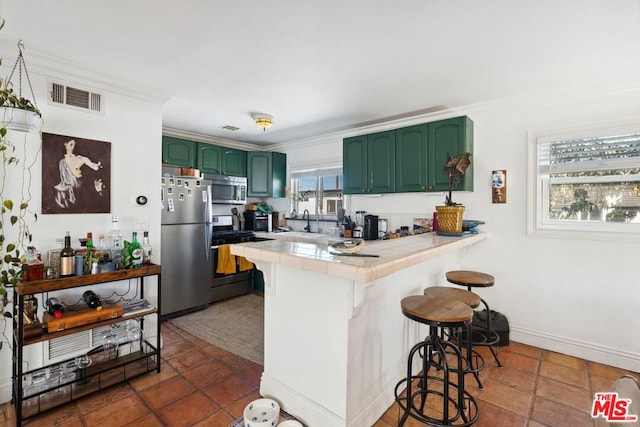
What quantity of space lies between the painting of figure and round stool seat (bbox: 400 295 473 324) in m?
2.47

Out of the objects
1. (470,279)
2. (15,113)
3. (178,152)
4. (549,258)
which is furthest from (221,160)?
(549,258)

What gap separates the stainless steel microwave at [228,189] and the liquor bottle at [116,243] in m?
1.84

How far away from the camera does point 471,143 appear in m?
3.16

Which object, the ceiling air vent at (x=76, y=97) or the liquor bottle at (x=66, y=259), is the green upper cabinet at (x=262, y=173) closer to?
the ceiling air vent at (x=76, y=97)

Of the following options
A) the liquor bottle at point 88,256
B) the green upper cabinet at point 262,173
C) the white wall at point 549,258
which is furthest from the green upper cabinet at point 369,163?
the liquor bottle at point 88,256

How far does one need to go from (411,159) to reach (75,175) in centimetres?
307

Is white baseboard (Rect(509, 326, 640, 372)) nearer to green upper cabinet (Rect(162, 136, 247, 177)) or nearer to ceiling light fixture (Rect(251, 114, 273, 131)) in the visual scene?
ceiling light fixture (Rect(251, 114, 273, 131))

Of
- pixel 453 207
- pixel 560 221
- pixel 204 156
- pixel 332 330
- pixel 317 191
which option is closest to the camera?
pixel 332 330

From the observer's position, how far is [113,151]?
8.36 feet

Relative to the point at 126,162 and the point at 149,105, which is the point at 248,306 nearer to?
the point at 126,162

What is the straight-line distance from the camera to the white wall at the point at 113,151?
2174mm

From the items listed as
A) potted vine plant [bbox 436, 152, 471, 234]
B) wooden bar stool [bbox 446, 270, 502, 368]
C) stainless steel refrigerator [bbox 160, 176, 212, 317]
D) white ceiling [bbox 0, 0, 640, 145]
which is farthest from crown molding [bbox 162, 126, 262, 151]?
wooden bar stool [bbox 446, 270, 502, 368]

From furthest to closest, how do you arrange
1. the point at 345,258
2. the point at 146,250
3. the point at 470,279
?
1. the point at 146,250
2. the point at 470,279
3. the point at 345,258

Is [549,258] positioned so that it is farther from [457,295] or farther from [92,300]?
[92,300]
